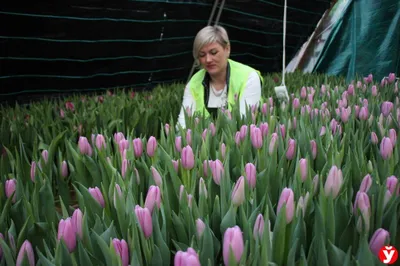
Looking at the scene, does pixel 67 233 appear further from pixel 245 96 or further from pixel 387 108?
pixel 245 96

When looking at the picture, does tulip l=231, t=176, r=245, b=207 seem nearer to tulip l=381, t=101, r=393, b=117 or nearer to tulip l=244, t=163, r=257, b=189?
tulip l=244, t=163, r=257, b=189

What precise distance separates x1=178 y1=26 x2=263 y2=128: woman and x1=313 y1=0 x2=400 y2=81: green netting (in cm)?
249

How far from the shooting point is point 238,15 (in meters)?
4.69

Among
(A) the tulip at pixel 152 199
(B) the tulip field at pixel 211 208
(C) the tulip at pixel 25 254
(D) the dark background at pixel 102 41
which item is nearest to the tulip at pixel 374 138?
(B) the tulip field at pixel 211 208

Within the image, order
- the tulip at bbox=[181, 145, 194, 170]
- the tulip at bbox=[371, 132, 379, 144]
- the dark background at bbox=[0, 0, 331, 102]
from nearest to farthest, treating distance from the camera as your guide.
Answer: the tulip at bbox=[181, 145, 194, 170]
the tulip at bbox=[371, 132, 379, 144]
the dark background at bbox=[0, 0, 331, 102]

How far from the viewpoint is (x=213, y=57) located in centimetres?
232

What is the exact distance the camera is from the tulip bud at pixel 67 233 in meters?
0.67

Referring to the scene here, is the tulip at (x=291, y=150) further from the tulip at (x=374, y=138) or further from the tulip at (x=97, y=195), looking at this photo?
the tulip at (x=97, y=195)

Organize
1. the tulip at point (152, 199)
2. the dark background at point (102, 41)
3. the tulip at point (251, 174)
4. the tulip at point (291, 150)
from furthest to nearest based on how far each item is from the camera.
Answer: the dark background at point (102, 41), the tulip at point (291, 150), the tulip at point (251, 174), the tulip at point (152, 199)

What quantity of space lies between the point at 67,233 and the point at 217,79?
193cm

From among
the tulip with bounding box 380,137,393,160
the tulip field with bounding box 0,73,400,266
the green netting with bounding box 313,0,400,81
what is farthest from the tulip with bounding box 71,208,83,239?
the green netting with bounding box 313,0,400,81

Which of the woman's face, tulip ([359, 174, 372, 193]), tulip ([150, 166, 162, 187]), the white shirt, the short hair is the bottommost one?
the white shirt

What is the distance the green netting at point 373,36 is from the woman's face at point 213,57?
2591 millimetres

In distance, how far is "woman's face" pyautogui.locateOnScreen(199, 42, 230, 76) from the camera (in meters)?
2.31
